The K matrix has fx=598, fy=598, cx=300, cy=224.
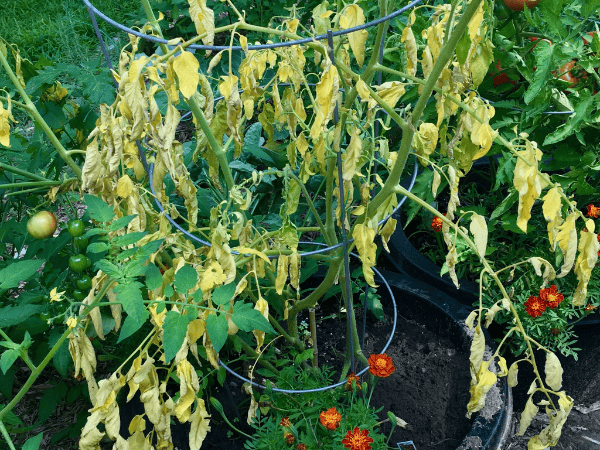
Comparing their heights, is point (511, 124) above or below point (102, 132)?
below

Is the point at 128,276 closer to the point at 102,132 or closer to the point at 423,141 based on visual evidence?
the point at 102,132

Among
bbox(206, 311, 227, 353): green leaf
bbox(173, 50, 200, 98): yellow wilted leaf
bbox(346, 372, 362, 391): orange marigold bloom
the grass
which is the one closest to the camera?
bbox(173, 50, 200, 98): yellow wilted leaf

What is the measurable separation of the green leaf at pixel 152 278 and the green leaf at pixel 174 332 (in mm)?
78

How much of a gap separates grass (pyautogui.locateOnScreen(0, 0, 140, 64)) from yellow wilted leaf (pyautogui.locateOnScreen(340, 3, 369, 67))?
2697 millimetres

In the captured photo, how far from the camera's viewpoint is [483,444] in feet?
4.72

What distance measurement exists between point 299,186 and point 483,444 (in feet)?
2.50

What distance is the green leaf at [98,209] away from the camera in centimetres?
109

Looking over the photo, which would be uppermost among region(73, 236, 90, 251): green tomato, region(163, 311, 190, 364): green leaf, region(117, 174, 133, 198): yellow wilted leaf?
region(117, 174, 133, 198): yellow wilted leaf

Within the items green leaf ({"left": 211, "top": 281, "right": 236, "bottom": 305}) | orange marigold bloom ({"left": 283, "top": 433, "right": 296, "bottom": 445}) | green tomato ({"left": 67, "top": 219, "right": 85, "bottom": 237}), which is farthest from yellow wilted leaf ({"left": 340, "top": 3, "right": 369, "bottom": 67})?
orange marigold bloom ({"left": 283, "top": 433, "right": 296, "bottom": 445})

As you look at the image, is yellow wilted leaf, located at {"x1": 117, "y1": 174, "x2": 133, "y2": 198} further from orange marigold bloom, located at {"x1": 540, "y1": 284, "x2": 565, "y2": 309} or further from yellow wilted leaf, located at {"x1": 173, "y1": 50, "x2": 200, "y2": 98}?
orange marigold bloom, located at {"x1": 540, "y1": 284, "x2": 565, "y2": 309}

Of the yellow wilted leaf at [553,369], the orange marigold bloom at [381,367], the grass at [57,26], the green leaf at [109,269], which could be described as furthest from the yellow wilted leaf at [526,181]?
the grass at [57,26]

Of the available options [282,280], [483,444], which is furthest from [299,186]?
[483,444]

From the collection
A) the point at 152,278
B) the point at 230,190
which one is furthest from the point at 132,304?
the point at 230,190

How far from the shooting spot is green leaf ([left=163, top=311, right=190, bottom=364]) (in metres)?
0.96
